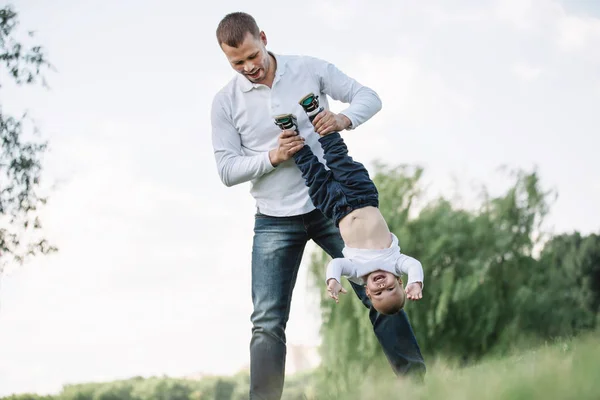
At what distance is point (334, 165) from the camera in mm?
3539

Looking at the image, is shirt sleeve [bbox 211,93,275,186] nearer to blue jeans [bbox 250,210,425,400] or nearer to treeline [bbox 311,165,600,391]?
blue jeans [bbox 250,210,425,400]

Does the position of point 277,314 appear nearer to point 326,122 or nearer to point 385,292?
point 385,292

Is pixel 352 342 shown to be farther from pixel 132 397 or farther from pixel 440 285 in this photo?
pixel 132 397

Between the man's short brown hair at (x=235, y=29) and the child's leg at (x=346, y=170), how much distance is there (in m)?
0.61

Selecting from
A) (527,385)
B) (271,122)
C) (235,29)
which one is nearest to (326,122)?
(271,122)

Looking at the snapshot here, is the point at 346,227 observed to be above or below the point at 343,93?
below

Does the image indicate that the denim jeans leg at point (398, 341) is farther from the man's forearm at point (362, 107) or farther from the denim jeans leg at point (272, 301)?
the man's forearm at point (362, 107)

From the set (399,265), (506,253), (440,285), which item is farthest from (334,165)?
(506,253)

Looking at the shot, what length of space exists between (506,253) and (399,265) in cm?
876

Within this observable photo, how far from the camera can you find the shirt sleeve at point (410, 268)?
341cm

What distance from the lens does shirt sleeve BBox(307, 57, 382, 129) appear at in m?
3.67

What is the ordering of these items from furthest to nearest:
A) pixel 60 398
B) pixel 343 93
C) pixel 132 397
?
pixel 132 397 < pixel 60 398 < pixel 343 93

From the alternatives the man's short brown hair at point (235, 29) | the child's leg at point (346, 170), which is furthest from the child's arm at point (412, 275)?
the man's short brown hair at point (235, 29)

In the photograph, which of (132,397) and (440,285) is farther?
(132,397)
